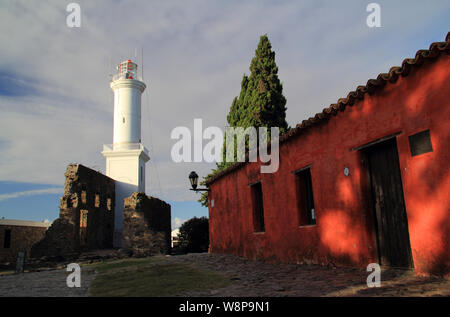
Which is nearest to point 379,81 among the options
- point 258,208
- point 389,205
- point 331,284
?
point 389,205

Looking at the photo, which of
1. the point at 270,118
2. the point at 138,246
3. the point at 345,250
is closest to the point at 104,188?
the point at 138,246

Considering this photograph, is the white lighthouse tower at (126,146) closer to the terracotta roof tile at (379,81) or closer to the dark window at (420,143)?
the terracotta roof tile at (379,81)

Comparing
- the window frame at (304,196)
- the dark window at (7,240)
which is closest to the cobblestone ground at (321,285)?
the window frame at (304,196)

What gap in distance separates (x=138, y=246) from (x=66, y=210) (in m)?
4.79

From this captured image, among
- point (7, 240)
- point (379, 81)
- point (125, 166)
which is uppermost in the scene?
point (125, 166)

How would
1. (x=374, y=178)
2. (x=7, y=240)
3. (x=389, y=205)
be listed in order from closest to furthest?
(x=389, y=205)
(x=374, y=178)
(x=7, y=240)

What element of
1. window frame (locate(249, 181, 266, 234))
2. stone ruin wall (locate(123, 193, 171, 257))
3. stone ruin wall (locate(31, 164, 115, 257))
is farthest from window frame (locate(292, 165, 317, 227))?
stone ruin wall (locate(31, 164, 115, 257))

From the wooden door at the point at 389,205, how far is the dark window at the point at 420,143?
0.56 meters

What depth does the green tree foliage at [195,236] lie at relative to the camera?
75.4 feet

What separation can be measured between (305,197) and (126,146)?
24.2m

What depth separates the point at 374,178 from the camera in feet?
20.4

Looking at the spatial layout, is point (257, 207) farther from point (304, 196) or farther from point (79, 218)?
point (79, 218)

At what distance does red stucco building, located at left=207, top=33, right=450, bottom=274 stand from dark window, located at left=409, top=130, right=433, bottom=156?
1cm
